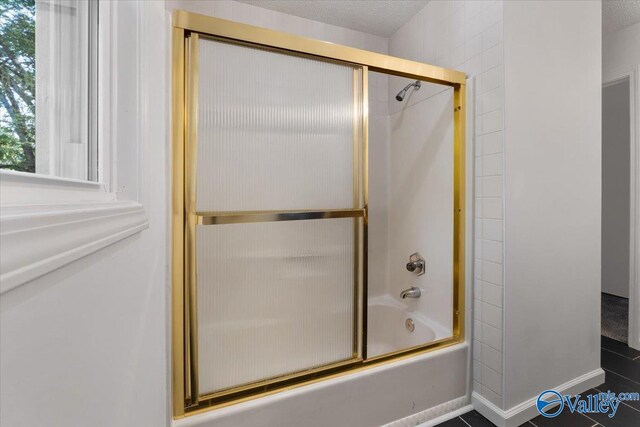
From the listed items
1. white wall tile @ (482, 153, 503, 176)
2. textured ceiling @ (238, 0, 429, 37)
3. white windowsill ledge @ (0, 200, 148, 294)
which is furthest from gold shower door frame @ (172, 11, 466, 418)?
textured ceiling @ (238, 0, 429, 37)

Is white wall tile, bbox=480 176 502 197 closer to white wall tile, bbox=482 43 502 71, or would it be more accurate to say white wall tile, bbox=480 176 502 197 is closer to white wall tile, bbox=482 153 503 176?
white wall tile, bbox=482 153 503 176

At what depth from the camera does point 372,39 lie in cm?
232

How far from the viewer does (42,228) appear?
18 centimetres

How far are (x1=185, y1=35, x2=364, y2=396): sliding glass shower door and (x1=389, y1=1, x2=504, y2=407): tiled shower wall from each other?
657 millimetres

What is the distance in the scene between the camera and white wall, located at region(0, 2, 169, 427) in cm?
18

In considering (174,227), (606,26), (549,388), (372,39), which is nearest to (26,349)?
(174,227)

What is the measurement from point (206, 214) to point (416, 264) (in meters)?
1.43

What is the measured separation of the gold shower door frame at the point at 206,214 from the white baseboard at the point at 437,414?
0.95 feet

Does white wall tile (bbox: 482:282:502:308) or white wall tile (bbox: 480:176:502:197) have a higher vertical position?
white wall tile (bbox: 480:176:502:197)

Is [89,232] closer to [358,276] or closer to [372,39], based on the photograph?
[358,276]

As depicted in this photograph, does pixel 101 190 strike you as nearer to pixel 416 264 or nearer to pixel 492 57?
pixel 492 57

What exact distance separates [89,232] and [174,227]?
778mm

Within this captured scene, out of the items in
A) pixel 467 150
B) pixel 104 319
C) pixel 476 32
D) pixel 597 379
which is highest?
pixel 476 32

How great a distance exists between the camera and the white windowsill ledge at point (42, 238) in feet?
0.47
